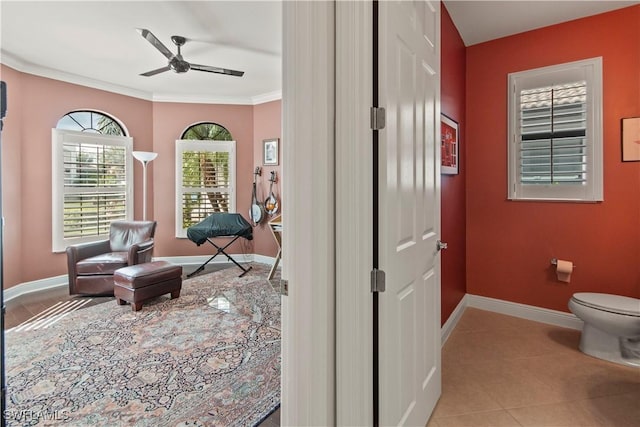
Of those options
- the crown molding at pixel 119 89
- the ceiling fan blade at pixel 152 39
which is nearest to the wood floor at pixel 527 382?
the ceiling fan blade at pixel 152 39

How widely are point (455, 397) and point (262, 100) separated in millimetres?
5185

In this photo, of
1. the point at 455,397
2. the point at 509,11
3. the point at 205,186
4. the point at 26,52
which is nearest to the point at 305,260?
the point at 455,397

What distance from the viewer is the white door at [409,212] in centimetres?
131

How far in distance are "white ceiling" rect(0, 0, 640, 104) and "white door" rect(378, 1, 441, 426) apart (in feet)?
4.91

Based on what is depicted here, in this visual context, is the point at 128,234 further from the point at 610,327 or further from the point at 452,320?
the point at 610,327

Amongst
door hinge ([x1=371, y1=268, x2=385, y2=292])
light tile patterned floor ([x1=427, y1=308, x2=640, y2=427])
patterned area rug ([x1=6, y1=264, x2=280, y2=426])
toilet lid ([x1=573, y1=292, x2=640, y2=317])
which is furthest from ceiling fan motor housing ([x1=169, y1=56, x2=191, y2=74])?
toilet lid ([x1=573, y1=292, x2=640, y2=317])

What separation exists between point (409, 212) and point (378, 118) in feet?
1.53

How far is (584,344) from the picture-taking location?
256 cm

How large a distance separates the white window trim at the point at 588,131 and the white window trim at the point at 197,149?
4.28m

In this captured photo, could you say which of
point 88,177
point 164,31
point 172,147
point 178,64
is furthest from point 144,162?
point 164,31

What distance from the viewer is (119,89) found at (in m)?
5.14

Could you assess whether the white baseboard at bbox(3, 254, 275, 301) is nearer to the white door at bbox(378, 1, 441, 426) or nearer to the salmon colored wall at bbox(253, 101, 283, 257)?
the salmon colored wall at bbox(253, 101, 283, 257)

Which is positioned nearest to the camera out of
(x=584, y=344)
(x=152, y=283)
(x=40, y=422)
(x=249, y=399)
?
(x=40, y=422)

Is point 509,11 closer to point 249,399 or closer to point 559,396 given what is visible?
point 559,396
